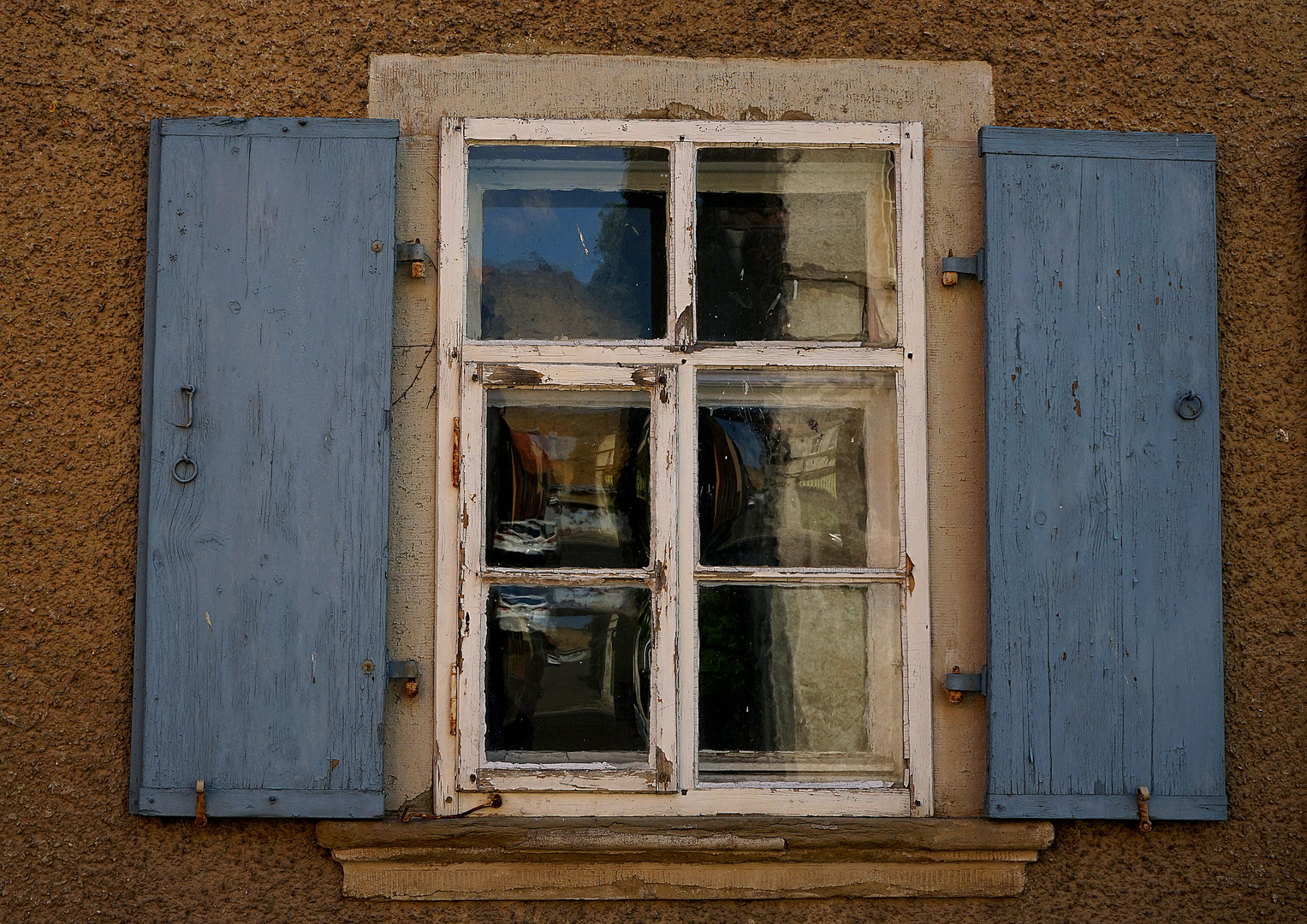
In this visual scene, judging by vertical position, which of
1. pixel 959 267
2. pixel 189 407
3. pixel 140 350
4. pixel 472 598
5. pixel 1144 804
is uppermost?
pixel 959 267

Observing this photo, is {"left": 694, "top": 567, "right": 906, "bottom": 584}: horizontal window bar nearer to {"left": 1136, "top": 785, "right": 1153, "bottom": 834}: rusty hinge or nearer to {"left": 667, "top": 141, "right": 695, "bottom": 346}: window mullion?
{"left": 667, "top": 141, "right": 695, "bottom": 346}: window mullion

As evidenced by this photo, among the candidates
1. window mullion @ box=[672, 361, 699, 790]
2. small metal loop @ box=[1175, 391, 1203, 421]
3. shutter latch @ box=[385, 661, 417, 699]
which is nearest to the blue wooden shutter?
small metal loop @ box=[1175, 391, 1203, 421]

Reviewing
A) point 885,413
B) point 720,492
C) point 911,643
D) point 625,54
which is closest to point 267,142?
point 625,54

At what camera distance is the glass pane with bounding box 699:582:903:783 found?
2.33 meters

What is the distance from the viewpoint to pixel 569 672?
91.9 inches

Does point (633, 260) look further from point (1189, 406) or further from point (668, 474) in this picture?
point (1189, 406)

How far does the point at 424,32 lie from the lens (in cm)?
239

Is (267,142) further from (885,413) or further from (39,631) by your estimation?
(885,413)

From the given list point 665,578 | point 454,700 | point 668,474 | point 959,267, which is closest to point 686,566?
point 665,578

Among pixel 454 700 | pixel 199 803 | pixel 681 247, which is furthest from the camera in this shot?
pixel 681 247

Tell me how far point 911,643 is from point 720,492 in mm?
537

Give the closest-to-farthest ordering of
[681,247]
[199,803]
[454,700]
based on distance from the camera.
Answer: [199,803] < [454,700] < [681,247]

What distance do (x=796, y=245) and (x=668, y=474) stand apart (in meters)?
0.63

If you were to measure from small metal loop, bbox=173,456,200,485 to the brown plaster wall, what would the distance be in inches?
5.2
